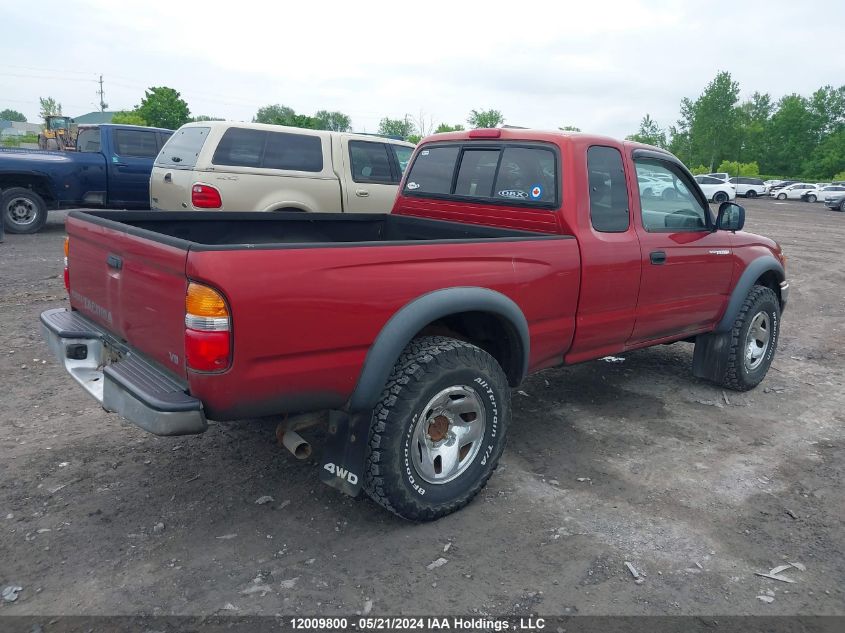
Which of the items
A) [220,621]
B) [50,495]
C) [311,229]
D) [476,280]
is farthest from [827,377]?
[50,495]

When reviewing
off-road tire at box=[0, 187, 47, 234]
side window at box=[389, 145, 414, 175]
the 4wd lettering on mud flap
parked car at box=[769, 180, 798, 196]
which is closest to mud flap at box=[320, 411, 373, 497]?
the 4wd lettering on mud flap

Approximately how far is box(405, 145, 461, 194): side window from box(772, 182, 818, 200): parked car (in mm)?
48335

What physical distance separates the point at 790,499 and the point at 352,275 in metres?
2.73

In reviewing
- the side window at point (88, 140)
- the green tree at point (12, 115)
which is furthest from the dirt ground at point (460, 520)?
the green tree at point (12, 115)

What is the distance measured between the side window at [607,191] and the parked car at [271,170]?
532cm

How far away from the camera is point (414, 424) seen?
3.07m

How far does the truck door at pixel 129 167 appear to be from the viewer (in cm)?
1197

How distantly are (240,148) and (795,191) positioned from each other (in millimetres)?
47646

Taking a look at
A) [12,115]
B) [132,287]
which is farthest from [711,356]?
[12,115]

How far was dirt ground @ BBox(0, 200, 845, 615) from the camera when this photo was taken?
2.73m

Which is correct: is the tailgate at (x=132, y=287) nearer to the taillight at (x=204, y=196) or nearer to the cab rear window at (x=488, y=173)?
the cab rear window at (x=488, y=173)

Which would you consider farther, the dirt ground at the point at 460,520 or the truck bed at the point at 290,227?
the truck bed at the point at 290,227

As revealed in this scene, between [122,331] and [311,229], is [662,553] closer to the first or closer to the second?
[122,331]

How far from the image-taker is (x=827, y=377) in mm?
5918
